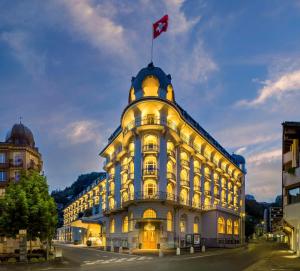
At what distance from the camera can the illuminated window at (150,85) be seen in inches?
2383

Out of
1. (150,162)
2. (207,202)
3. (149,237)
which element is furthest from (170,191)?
(207,202)

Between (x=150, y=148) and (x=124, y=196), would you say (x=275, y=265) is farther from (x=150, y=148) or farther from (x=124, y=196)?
(x=124, y=196)

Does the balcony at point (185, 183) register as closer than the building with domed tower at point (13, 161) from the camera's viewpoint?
No

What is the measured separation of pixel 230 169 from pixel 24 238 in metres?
79.8

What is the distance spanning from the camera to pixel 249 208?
152 metres

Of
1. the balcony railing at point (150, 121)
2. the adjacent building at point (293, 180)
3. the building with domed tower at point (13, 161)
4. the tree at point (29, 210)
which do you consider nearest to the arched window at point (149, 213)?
the balcony railing at point (150, 121)

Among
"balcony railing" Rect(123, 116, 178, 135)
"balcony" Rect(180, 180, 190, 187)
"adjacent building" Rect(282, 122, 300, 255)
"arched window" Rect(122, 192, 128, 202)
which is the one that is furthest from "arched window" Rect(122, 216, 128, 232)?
"adjacent building" Rect(282, 122, 300, 255)

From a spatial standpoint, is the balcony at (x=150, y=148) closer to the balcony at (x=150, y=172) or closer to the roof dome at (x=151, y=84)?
the balcony at (x=150, y=172)

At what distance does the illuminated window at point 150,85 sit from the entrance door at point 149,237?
1999 cm

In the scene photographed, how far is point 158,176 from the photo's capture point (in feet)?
194

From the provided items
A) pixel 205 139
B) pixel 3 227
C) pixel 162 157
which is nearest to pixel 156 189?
pixel 162 157

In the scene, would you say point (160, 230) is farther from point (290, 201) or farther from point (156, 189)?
point (290, 201)

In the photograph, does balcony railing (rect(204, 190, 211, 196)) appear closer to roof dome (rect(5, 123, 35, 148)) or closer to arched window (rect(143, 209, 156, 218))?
arched window (rect(143, 209, 156, 218))

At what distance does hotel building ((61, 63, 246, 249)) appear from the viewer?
58281 mm
